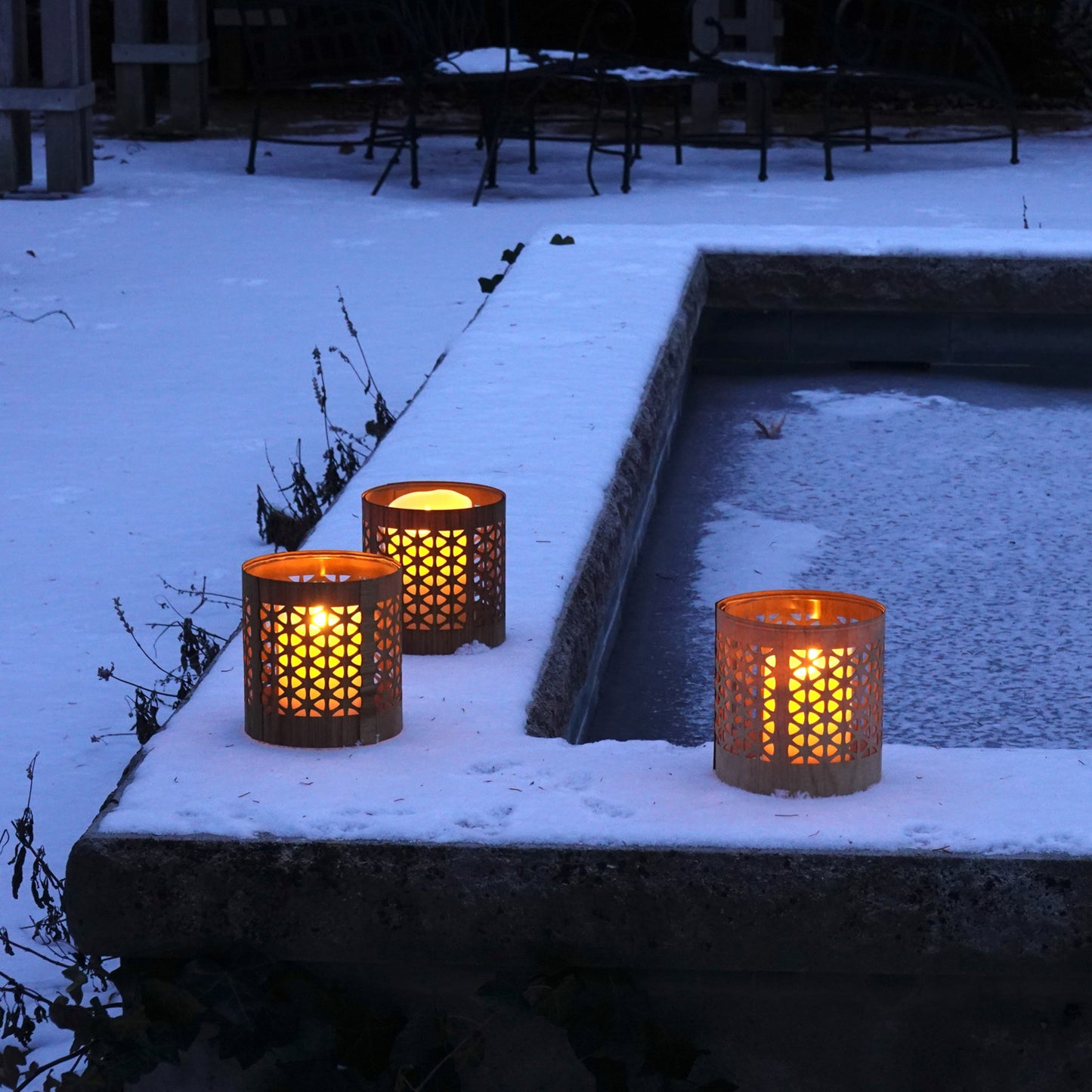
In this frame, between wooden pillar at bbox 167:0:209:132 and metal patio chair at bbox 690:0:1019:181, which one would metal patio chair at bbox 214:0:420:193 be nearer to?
wooden pillar at bbox 167:0:209:132

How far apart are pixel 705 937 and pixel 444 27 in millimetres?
9000

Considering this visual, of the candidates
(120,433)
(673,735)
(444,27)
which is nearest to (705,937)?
(673,735)

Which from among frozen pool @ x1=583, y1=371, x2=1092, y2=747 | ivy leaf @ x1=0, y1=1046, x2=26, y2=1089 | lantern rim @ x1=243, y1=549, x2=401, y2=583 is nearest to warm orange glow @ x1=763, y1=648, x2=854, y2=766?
lantern rim @ x1=243, y1=549, x2=401, y2=583

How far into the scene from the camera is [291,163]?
930cm

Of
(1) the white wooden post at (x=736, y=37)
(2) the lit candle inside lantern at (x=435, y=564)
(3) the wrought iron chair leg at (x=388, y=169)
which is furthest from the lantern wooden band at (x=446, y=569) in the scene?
(1) the white wooden post at (x=736, y=37)

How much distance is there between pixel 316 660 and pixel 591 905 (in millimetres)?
393

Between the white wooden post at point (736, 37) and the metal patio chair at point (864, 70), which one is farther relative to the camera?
the white wooden post at point (736, 37)

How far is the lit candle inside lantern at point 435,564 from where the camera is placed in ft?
6.69

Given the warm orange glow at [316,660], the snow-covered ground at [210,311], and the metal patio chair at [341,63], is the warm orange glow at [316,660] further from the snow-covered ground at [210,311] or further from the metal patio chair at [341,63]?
the metal patio chair at [341,63]

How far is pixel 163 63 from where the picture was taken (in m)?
9.30

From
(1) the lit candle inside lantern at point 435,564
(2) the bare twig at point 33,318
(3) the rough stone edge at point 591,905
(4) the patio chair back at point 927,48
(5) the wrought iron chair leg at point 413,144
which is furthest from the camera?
(5) the wrought iron chair leg at point 413,144

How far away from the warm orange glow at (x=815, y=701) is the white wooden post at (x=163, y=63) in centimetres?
811

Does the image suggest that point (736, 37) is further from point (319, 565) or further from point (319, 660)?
point (319, 660)

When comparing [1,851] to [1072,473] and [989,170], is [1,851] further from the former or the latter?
[989,170]
